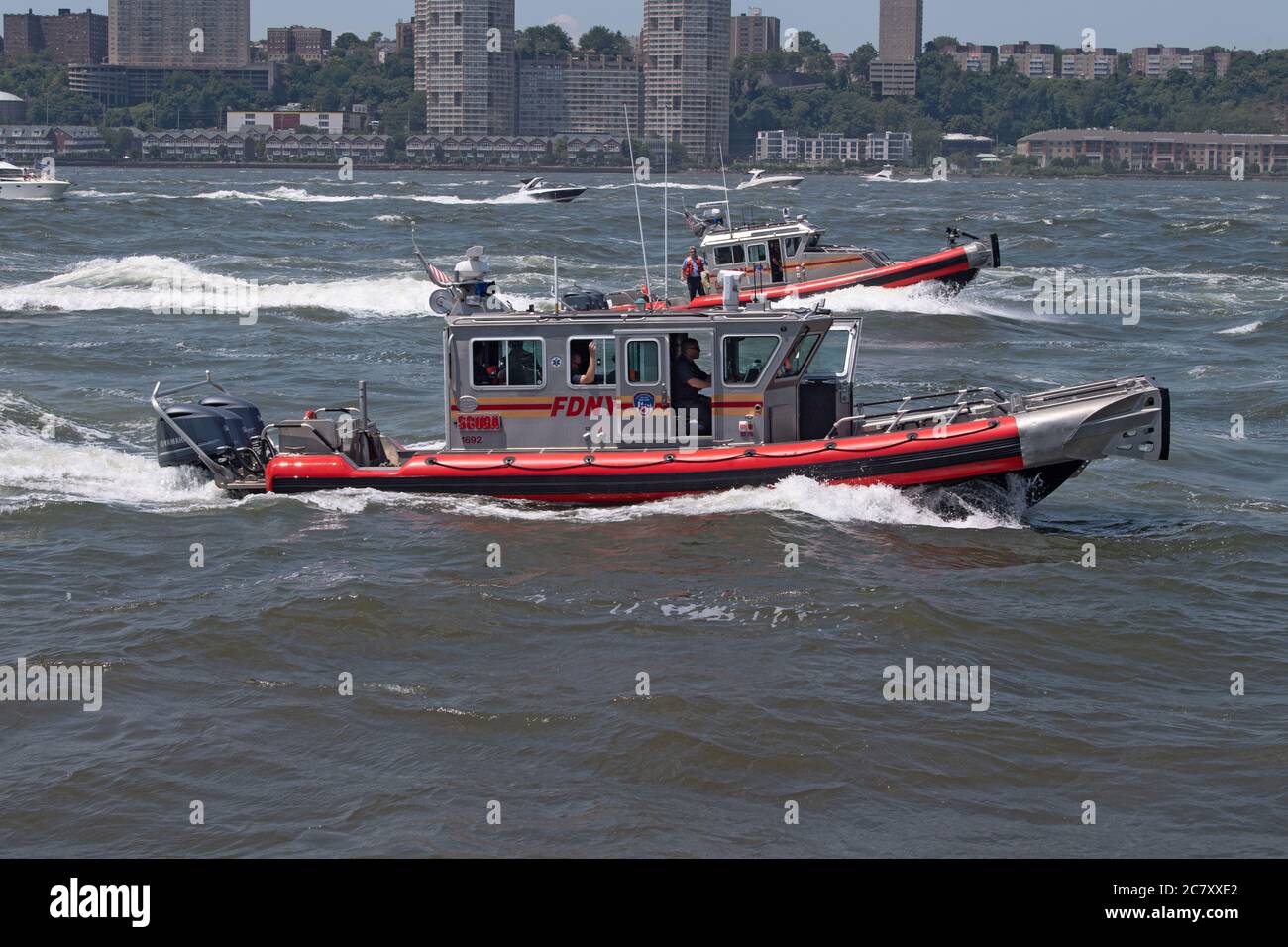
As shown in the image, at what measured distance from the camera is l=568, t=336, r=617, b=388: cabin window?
15039 millimetres

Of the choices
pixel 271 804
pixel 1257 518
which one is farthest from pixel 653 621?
pixel 1257 518

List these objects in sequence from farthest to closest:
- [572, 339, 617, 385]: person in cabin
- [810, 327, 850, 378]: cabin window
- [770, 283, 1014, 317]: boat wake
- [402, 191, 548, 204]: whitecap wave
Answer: [402, 191, 548, 204]: whitecap wave
[770, 283, 1014, 317]: boat wake
[810, 327, 850, 378]: cabin window
[572, 339, 617, 385]: person in cabin

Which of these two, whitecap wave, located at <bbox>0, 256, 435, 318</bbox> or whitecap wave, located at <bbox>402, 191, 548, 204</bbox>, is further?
whitecap wave, located at <bbox>402, 191, 548, 204</bbox>

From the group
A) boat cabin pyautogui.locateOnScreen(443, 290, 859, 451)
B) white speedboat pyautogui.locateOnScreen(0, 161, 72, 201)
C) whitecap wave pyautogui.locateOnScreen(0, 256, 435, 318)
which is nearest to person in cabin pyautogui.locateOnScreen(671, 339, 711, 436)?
boat cabin pyautogui.locateOnScreen(443, 290, 859, 451)

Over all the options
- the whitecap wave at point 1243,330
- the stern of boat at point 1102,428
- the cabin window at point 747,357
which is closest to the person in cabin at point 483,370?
the cabin window at point 747,357

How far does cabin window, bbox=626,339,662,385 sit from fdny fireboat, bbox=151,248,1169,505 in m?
0.01

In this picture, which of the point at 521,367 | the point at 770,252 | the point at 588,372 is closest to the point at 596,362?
the point at 588,372

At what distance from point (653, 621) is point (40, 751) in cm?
454

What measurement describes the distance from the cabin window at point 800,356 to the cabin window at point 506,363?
2192 mm

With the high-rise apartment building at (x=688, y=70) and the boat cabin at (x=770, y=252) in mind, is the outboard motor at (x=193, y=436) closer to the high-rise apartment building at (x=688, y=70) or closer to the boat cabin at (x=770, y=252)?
the high-rise apartment building at (x=688, y=70)

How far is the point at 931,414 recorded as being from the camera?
49.9 feet

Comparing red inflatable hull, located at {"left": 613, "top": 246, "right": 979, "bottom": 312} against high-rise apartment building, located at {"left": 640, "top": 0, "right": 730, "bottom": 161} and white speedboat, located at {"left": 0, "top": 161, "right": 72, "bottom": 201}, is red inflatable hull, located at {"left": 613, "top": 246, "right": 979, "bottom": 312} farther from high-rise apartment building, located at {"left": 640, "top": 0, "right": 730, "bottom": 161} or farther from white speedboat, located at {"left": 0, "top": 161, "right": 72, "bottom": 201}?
white speedboat, located at {"left": 0, "top": 161, "right": 72, "bottom": 201}

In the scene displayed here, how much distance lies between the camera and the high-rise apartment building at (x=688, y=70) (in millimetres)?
80000

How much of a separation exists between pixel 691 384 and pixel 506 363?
1.70m
